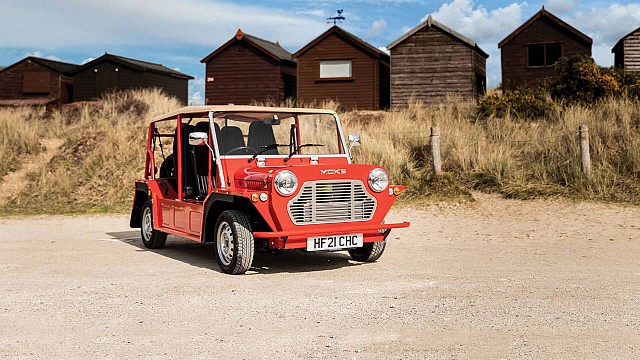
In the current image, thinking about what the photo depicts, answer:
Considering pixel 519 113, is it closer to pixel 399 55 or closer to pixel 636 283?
pixel 399 55

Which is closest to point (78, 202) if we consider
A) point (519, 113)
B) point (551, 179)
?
point (551, 179)

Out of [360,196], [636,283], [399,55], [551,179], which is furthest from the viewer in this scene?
[399,55]

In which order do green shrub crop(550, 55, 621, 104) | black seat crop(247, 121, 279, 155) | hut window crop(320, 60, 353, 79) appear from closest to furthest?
black seat crop(247, 121, 279, 155) < green shrub crop(550, 55, 621, 104) < hut window crop(320, 60, 353, 79)

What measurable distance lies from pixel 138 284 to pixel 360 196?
2.75 metres

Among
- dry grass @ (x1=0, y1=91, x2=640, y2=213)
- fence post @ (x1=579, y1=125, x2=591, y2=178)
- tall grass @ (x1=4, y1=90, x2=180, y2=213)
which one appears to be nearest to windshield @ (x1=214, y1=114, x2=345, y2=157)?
dry grass @ (x1=0, y1=91, x2=640, y2=213)

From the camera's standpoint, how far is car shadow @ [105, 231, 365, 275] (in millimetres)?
8957

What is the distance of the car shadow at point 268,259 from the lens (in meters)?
8.96

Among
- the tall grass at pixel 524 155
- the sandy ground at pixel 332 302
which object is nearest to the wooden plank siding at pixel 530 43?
the tall grass at pixel 524 155

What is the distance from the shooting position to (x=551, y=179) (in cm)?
1639

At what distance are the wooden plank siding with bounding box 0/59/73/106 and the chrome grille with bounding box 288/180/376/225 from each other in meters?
42.3

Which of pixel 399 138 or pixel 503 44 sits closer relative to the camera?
pixel 399 138

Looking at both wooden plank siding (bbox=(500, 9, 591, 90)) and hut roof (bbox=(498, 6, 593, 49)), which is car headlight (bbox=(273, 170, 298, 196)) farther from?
hut roof (bbox=(498, 6, 593, 49))

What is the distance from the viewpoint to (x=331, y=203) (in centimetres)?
839

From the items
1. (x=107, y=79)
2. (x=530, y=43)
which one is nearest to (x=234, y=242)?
(x=530, y=43)
